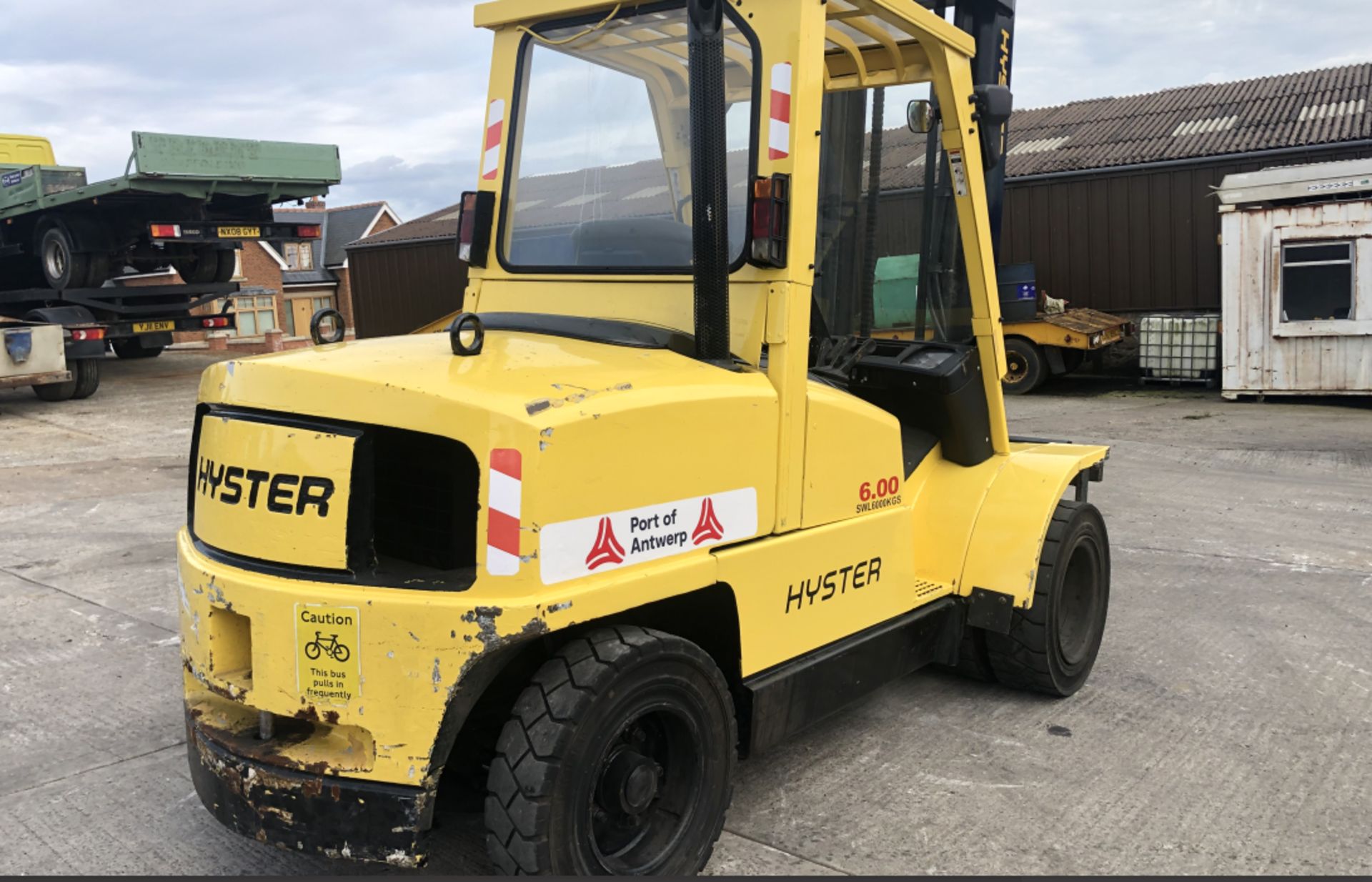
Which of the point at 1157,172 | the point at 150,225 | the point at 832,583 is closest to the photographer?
the point at 832,583

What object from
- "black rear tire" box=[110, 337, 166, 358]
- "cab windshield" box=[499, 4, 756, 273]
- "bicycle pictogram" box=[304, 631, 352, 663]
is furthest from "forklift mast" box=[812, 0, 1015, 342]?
"black rear tire" box=[110, 337, 166, 358]

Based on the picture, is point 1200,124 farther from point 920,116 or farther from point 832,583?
point 832,583

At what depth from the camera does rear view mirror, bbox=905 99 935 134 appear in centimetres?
405

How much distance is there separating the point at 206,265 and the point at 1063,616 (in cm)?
1638

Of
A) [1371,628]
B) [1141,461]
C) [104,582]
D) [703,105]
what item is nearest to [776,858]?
[703,105]

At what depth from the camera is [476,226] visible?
12.6ft

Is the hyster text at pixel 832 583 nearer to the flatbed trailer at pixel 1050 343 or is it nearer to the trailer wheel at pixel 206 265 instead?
the flatbed trailer at pixel 1050 343

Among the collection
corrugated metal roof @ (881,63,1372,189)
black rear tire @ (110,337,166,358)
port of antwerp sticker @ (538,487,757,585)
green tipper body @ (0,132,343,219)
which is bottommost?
port of antwerp sticker @ (538,487,757,585)

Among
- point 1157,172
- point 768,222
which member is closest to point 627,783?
point 768,222

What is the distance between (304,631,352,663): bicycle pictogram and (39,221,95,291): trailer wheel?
Result: 16.3 meters

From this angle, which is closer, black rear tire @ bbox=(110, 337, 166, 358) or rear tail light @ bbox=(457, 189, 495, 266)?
rear tail light @ bbox=(457, 189, 495, 266)

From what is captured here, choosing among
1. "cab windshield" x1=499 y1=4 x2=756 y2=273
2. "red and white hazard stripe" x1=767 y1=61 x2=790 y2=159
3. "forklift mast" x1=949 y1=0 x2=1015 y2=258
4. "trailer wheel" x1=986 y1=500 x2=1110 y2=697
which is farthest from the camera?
"forklift mast" x1=949 y1=0 x2=1015 y2=258

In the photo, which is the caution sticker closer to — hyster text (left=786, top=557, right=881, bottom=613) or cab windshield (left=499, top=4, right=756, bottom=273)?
hyster text (left=786, top=557, right=881, bottom=613)

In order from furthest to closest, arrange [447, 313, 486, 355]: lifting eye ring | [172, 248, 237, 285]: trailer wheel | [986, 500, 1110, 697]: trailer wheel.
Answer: [172, 248, 237, 285]: trailer wheel < [986, 500, 1110, 697]: trailer wheel < [447, 313, 486, 355]: lifting eye ring
